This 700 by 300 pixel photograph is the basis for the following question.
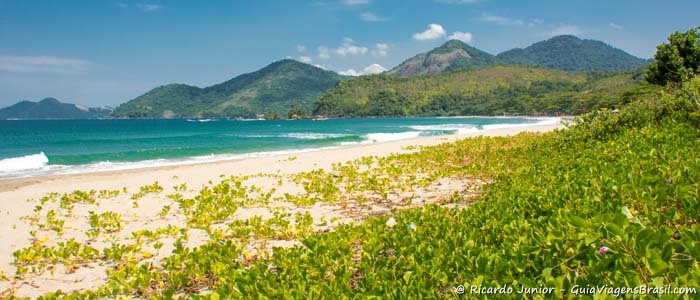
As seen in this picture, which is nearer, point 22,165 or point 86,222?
point 86,222

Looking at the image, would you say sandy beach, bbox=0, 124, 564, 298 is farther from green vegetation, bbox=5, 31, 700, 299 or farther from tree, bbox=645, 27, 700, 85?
tree, bbox=645, 27, 700, 85

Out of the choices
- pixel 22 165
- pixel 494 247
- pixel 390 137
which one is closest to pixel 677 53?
pixel 390 137

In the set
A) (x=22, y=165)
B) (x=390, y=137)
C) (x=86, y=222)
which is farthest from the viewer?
(x=390, y=137)

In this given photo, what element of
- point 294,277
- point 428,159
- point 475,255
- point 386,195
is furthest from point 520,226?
point 428,159

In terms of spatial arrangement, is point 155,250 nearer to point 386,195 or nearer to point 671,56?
point 386,195

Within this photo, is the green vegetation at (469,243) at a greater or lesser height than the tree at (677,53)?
lesser

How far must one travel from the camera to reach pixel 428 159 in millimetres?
14703

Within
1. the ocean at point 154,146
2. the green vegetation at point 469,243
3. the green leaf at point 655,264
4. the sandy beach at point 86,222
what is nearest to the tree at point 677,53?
the ocean at point 154,146

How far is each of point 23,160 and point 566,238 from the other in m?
29.4

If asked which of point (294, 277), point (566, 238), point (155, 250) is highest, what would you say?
point (566, 238)

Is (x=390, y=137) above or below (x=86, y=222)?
below

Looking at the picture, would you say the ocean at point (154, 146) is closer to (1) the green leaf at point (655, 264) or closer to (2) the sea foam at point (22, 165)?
(2) the sea foam at point (22, 165)

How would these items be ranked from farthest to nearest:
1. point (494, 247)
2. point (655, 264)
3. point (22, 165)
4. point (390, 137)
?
point (390, 137)
point (22, 165)
point (494, 247)
point (655, 264)

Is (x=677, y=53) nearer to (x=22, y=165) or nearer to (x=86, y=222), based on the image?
(x=86, y=222)
